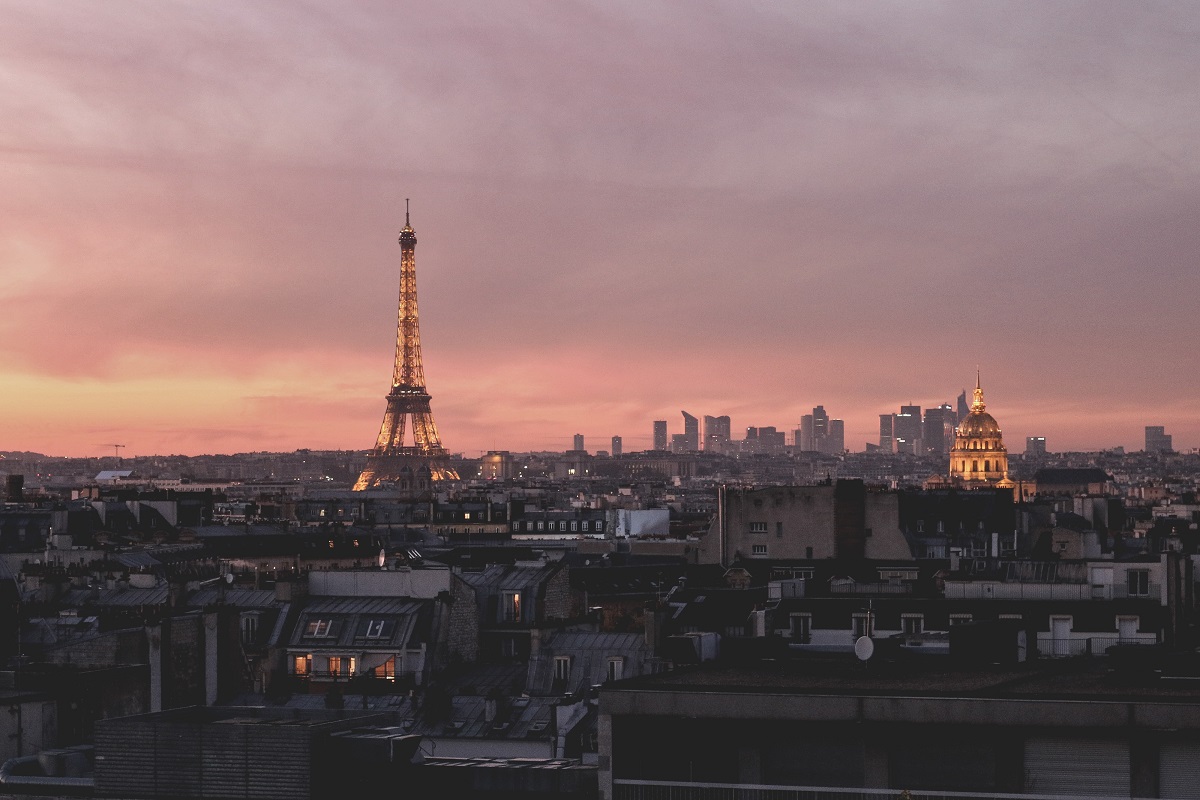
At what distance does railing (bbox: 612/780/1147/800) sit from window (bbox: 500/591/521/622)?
96.2 ft

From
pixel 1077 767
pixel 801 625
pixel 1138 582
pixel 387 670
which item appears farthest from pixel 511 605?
pixel 1077 767

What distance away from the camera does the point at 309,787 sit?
25484mm

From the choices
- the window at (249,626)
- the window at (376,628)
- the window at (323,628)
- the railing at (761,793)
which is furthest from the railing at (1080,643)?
the railing at (761,793)

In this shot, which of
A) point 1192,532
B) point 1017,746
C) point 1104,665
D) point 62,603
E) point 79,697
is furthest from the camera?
point 1192,532

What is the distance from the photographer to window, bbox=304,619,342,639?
47.2 meters

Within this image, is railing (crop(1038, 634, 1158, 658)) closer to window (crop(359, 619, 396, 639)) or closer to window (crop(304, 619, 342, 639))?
window (crop(359, 619, 396, 639))

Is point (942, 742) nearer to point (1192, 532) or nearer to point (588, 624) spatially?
point (588, 624)

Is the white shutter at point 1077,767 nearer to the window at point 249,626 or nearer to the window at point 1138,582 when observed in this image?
the window at point 249,626

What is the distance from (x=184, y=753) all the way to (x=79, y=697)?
10542 millimetres

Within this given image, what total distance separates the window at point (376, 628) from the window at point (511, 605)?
6063 millimetres

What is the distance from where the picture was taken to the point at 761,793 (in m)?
23.1

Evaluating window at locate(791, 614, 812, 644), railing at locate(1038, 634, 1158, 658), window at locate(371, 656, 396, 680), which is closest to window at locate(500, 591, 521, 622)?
window at locate(791, 614, 812, 644)

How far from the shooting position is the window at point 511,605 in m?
52.9

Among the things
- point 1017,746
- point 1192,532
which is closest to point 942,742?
point 1017,746
